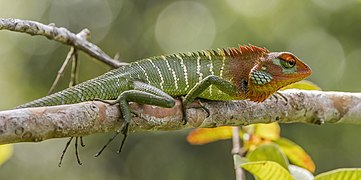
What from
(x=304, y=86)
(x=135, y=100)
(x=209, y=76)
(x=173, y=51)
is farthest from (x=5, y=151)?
(x=173, y=51)

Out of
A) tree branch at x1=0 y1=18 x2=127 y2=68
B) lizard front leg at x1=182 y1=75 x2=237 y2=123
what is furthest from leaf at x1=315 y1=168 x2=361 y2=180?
tree branch at x1=0 y1=18 x2=127 y2=68

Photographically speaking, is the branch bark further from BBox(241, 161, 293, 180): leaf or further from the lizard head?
BBox(241, 161, 293, 180): leaf

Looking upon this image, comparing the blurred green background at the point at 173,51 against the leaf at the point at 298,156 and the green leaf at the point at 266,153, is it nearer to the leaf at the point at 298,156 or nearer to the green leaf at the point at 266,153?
the leaf at the point at 298,156

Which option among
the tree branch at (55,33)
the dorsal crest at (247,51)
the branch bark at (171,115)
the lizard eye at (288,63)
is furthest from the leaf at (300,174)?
the tree branch at (55,33)

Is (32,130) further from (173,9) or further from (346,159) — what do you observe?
(173,9)

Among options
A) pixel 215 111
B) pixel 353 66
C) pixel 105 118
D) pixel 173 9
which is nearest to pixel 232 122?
pixel 215 111
